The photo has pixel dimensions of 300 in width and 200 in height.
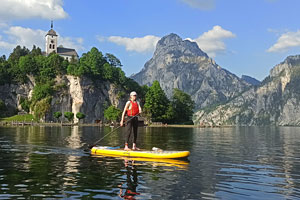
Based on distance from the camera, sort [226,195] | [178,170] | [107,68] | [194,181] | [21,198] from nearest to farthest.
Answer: [21,198] → [226,195] → [194,181] → [178,170] → [107,68]

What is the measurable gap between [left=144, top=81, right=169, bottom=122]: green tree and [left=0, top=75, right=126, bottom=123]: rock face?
31.1 metres

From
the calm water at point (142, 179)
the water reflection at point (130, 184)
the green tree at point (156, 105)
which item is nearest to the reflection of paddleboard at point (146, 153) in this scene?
the calm water at point (142, 179)

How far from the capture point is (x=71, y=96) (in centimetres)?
17150

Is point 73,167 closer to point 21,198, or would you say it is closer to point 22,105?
point 21,198

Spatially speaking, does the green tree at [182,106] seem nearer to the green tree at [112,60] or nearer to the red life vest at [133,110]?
the green tree at [112,60]

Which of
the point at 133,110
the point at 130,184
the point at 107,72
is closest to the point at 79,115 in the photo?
the point at 107,72

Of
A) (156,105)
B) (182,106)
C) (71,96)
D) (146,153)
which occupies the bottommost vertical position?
(146,153)

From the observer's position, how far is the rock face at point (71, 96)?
167 metres

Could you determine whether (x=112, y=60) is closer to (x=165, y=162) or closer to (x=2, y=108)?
(x=2, y=108)

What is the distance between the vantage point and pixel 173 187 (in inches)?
521

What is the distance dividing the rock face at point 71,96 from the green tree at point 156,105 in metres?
31.1

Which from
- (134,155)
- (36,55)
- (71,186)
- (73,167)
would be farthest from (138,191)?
(36,55)

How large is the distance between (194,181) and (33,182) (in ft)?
24.1

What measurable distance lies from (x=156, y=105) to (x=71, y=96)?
4966 cm
